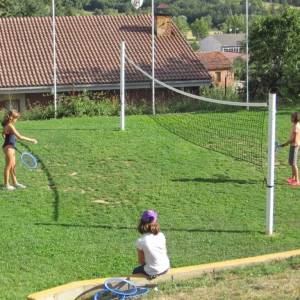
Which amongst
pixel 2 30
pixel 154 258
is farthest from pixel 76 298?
pixel 2 30

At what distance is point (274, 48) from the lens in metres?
32.2

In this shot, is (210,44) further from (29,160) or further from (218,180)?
(218,180)

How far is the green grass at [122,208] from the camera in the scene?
913 centimetres

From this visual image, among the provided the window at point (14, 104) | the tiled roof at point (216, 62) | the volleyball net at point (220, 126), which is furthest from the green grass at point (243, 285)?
the tiled roof at point (216, 62)

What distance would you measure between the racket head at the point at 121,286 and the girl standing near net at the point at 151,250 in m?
0.37

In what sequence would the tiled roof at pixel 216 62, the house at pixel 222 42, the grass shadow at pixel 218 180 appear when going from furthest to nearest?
the house at pixel 222 42
the tiled roof at pixel 216 62
the grass shadow at pixel 218 180

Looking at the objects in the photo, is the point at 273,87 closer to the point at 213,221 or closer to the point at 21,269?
the point at 213,221

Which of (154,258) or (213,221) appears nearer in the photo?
(154,258)

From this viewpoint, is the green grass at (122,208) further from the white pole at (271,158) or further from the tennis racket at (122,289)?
the tennis racket at (122,289)

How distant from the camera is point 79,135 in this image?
18734 millimetres

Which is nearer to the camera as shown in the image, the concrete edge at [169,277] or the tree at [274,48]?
the concrete edge at [169,277]

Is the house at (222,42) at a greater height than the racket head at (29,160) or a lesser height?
greater

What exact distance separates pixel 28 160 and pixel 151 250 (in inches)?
321

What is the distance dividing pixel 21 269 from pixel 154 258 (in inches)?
76.6
